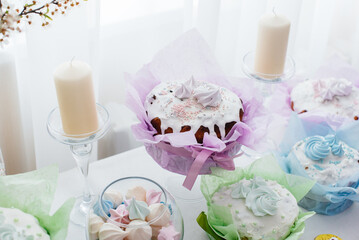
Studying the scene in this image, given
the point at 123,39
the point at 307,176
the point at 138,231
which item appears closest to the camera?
the point at 138,231

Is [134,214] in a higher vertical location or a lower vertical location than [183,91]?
lower

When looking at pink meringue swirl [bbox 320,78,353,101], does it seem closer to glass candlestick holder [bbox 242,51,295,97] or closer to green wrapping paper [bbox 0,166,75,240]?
glass candlestick holder [bbox 242,51,295,97]

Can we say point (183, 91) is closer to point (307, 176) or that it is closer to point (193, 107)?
point (193, 107)

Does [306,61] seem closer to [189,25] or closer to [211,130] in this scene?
[189,25]

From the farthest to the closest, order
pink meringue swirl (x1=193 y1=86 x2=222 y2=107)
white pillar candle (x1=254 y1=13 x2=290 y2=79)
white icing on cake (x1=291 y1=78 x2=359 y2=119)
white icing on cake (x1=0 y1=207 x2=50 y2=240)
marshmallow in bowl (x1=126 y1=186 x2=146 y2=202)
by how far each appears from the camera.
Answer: white icing on cake (x1=291 y1=78 x2=359 y2=119) < white pillar candle (x1=254 y1=13 x2=290 y2=79) < pink meringue swirl (x1=193 y1=86 x2=222 y2=107) < marshmallow in bowl (x1=126 y1=186 x2=146 y2=202) < white icing on cake (x1=0 y1=207 x2=50 y2=240)

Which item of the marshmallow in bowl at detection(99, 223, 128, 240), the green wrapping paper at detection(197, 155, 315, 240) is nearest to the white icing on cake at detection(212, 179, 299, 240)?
the green wrapping paper at detection(197, 155, 315, 240)

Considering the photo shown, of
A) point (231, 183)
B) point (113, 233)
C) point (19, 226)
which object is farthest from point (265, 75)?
point (19, 226)
